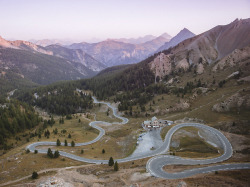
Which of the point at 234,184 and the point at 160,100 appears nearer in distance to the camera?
the point at 234,184

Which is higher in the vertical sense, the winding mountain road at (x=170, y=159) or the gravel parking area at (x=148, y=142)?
the winding mountain road at (x=170, y=159)

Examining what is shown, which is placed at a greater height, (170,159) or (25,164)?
(25,164)

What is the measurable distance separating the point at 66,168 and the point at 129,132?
4878 centimetres

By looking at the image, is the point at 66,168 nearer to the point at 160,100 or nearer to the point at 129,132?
the point at 129,132

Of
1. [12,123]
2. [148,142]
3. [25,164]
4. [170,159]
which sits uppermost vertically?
[12,123]

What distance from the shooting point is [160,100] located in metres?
151

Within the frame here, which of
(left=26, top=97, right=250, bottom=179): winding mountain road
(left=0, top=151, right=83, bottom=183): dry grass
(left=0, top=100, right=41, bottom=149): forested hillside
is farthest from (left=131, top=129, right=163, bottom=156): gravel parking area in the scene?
(left=0, top=100, right=41, bottom=149): forested hillside

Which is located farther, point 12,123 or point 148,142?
point 12,123

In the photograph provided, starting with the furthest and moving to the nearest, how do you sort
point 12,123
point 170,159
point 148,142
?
point 12,123 → point 148,142 → point 170,159

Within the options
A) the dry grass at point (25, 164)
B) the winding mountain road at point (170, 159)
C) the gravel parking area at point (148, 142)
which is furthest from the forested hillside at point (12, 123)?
the gravel parking area at point (148, 142)

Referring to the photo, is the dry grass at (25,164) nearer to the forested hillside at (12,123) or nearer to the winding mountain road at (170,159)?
the winding mountain road at (170,159)

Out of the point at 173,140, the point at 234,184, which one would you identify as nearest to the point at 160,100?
the point at 173,140

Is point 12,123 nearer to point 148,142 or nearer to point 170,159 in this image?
point 148,142

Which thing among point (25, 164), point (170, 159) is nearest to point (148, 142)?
point (170, 159)
